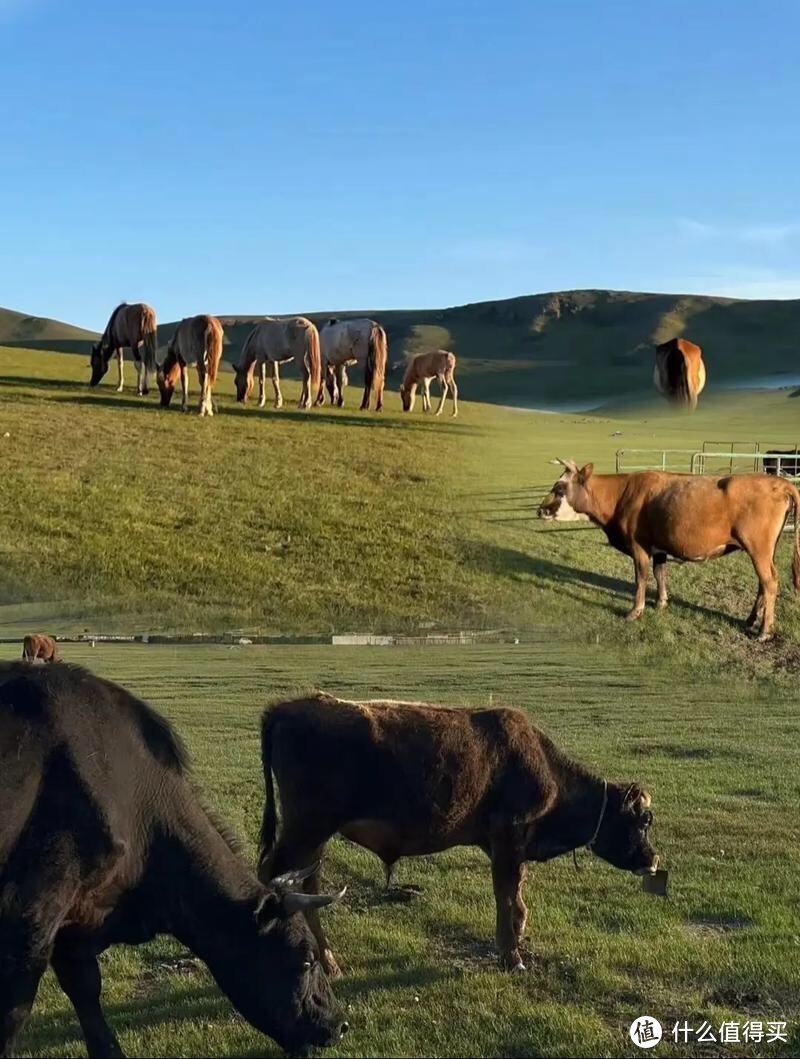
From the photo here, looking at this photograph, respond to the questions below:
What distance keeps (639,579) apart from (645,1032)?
18.8ft

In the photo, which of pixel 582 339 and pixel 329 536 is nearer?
pixel 329 536

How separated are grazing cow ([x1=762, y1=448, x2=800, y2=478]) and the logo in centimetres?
771

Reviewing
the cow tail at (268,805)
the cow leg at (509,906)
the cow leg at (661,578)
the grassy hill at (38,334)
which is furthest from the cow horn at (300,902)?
the grassy hill at (38,334)

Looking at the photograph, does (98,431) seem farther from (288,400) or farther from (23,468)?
(288,400)

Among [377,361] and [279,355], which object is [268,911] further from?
[279,355]

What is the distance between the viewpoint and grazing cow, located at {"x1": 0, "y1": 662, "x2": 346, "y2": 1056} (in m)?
4.63

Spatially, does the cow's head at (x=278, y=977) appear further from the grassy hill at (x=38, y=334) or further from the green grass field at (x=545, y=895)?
the grassy hill at (x=38, y=334)

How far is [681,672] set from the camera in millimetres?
10977

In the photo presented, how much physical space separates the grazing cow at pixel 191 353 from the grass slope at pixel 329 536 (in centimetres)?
82

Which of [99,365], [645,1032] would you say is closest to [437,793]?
[645,1032]

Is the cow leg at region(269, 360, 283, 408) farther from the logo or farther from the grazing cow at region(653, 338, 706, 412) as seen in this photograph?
the logo

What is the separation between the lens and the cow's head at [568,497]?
1052 cm

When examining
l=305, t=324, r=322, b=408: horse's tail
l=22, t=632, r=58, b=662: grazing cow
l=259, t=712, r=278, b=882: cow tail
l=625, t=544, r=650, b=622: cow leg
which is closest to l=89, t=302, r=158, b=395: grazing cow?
l=305, t=324, r=322, b=408: horse's tail

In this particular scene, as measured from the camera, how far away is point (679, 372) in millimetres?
9133
